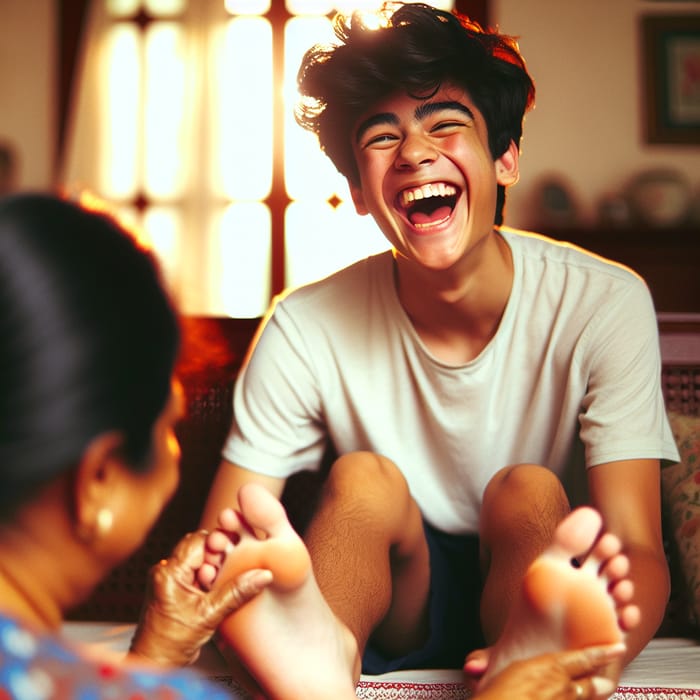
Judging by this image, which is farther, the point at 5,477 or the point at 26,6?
the point at 26,6

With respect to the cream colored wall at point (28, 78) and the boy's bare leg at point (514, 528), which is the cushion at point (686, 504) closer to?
the boy's bare leg at point (514, 528)

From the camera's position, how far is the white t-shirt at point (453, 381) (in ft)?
3.95

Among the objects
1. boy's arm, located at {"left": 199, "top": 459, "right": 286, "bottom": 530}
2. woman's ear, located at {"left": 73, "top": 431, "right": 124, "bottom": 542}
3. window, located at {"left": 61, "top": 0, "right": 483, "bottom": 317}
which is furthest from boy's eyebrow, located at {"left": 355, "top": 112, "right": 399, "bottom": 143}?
window, located at {"left": 61, "top": 0, "right": 483, "bottom": 317}

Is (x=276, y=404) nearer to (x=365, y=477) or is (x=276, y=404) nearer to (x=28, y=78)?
(x=365, y=477)

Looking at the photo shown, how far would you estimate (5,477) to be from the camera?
1.66 ft

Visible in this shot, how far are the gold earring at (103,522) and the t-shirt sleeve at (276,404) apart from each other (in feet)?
2.10

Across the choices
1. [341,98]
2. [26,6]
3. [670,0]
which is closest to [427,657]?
[341,98]

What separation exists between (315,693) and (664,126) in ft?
10.7

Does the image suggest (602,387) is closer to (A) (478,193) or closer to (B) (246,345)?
(A) (478,193)

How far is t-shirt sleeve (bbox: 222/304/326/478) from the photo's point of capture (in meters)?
1.23

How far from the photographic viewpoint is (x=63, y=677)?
46 cm

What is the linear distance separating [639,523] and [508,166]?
565 millimetres

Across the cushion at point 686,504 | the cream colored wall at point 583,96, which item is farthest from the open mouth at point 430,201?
the cream colored wall at point 583,96

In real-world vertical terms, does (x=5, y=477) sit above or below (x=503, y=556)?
above
